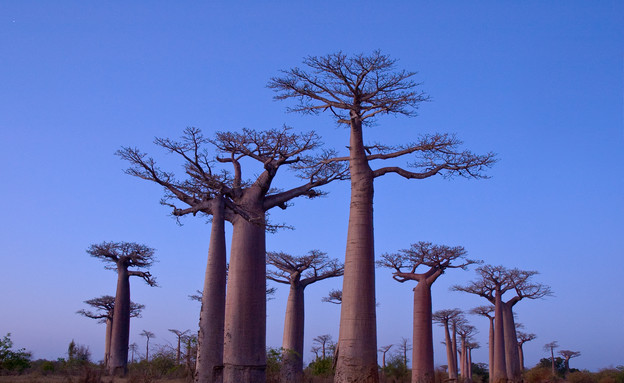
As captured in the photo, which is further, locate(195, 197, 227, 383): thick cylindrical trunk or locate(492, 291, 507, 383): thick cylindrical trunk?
locate(492, 291, 507, 383): thick cylindrical trunk

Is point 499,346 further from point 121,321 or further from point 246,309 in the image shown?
point 246,309

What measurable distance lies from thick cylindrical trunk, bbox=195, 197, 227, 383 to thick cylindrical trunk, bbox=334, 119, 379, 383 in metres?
1.81

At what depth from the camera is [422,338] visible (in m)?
16.6

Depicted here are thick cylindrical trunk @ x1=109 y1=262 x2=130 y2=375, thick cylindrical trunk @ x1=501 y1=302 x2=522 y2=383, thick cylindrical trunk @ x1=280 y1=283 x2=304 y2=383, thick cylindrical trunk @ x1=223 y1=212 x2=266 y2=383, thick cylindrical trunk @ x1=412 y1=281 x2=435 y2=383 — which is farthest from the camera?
thick cylindrical trunk @ x1=501 y1=302 x2=522 y2=383

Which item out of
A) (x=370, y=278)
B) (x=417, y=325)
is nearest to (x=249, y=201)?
(x=370, y=278)

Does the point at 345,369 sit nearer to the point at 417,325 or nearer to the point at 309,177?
Answer: the point at 309,177

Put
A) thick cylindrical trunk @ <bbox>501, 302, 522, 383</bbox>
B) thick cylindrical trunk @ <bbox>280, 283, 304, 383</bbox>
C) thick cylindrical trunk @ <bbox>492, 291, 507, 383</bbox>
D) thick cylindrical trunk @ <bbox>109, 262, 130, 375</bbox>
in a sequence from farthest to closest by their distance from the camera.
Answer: thick cylindrical trunk @ <bbox>501, 302, 522, 383</bbox> → thick cylindrical trunk @ <bbox>492, 291, 507, 383</bbox> → thick cylindrical trunk @ <bbox>109, 262, 130, 375</bbox> → thick cylindrical trunk @ <bbox>280, 283, 304, 383</bbox>

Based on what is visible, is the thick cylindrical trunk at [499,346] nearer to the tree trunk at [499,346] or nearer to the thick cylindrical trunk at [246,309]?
the tree trunk at [499,346]

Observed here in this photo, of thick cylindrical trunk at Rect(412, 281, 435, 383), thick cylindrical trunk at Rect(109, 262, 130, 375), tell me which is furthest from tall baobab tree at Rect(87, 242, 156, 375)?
thick cylindrical trunk at Rect(412, 281, 435, 383)

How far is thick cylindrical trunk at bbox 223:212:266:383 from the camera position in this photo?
34.5 ft

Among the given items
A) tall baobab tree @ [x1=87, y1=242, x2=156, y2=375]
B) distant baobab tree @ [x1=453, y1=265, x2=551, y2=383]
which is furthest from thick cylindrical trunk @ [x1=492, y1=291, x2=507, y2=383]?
tall baobab tree @ [x1=87, y1=242, x2=156, y2=375]

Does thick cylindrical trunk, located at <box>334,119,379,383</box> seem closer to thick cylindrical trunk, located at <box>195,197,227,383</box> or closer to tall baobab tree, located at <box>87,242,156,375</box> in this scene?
thick cylindrical trunk, located at <box>195,197,227,383</box>

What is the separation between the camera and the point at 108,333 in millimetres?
25531

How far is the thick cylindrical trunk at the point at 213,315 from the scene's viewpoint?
906cm
